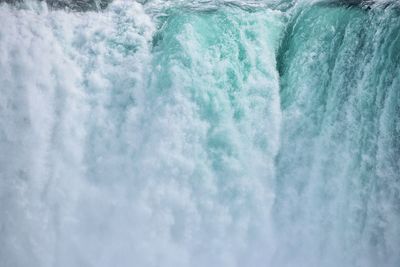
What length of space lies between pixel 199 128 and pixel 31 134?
2115 mm

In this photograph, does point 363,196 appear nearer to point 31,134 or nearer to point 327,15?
point 327,15

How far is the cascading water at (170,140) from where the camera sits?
5582 millimetres

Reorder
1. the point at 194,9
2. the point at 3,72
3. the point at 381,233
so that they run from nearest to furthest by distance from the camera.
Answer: the point at 381,233 → the point at 3,72 → the point at 194,9

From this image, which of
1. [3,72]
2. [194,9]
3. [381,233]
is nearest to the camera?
[381,233]

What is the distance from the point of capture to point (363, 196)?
5.27m

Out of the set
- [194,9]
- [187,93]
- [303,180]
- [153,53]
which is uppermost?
[194,9]

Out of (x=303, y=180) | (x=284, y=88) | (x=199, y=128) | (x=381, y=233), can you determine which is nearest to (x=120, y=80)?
(x=199, y=128)

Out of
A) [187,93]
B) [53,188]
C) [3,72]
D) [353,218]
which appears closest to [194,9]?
[187,93]

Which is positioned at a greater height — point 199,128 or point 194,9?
point 194,9

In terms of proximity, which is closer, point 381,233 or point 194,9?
point 381,233

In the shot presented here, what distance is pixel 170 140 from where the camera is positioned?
223 inches

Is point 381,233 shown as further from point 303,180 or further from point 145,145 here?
point 145,145

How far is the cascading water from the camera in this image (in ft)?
18.3

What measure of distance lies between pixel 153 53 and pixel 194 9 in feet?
2.96
